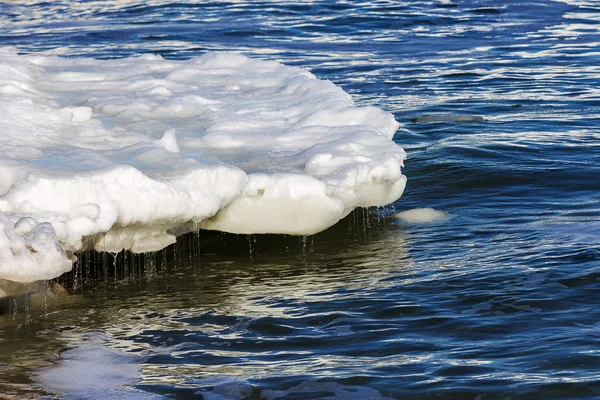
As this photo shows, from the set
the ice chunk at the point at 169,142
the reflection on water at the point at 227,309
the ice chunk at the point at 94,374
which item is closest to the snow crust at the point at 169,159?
→ the ice chunk at the point at 169,142

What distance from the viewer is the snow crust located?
19.2 ft

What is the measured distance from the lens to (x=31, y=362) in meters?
5.27

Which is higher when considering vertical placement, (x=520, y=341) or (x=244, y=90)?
(x=244, y=90)

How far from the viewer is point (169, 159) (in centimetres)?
692

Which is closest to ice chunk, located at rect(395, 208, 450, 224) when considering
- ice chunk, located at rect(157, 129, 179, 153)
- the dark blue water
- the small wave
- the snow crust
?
the dark blue water

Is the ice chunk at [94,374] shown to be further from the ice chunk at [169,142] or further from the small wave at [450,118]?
the small wave at [450,118]

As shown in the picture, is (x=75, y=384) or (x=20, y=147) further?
(x=20, y=147)

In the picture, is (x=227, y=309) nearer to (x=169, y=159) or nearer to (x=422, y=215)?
(x=169, y=159)

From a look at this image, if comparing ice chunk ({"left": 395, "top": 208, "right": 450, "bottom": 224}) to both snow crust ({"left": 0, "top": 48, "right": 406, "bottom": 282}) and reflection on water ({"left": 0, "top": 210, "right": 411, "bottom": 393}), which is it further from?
snow crust ({"left": 0, "top": 48, "right": 406, "bottom": 282})

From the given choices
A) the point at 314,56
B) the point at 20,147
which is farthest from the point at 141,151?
the point at 314,56

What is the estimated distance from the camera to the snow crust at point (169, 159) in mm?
5863

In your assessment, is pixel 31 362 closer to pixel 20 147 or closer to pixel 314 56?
pixel 20 147

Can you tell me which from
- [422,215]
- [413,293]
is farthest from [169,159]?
[422,215]

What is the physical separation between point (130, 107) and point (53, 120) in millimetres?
873
